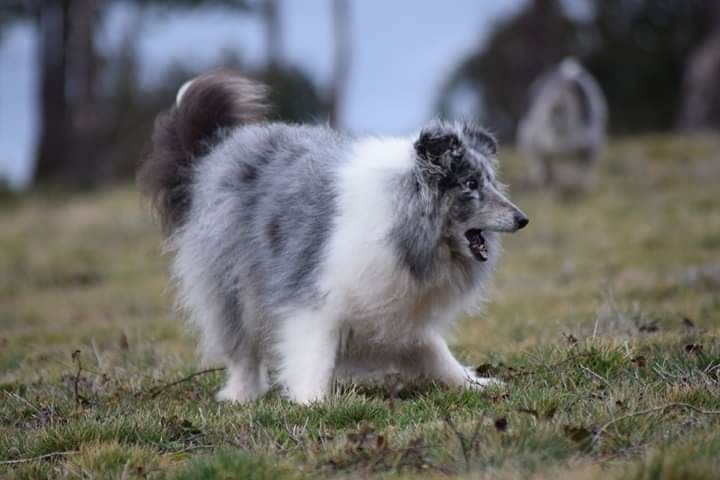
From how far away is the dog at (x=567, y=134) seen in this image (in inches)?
585

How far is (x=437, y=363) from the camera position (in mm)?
5398

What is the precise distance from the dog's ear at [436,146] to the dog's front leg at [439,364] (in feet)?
3.53

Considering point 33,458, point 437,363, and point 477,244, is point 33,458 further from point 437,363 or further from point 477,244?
point 477,244

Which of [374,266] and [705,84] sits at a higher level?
[374,266]

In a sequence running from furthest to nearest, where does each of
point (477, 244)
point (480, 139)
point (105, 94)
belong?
point (105, 94)
point (480, 139)
point (477, 244)

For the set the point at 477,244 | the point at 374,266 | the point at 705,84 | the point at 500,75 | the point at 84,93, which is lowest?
the point at 84,93

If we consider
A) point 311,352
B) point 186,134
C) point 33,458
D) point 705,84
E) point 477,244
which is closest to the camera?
point 33,458

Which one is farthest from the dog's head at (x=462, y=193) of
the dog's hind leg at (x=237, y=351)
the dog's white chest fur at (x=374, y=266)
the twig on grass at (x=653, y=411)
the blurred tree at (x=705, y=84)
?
the blurred tree at (x=705, y=84)

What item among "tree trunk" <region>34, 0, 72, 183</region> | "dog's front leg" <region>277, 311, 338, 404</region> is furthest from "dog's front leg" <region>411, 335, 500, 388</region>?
"tree trunk" <region>34, 0, 72, 183</region>

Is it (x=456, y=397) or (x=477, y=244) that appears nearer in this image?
(x=456, y=397)

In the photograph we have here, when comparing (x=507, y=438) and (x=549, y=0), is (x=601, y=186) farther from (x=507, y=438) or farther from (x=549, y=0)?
(x=507, y=438)

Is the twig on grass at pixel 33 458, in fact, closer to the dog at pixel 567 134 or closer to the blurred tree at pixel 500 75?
the dog at pixel 567 134

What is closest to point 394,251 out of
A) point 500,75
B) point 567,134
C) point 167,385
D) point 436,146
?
point 436,146

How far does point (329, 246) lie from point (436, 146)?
77 cm
